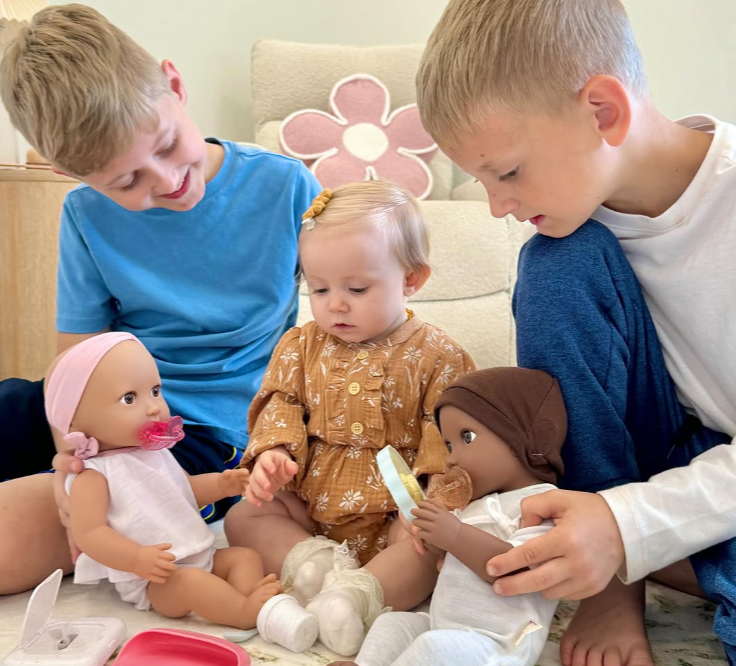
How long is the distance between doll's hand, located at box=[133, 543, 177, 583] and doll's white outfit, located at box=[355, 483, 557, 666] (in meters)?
0.24

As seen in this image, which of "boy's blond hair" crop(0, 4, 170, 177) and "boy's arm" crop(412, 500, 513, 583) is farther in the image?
"boy's blond hair" crop(0, 4, 170, 177)

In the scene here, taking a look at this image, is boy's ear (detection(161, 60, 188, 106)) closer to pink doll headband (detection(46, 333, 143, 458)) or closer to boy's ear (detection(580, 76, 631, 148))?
pink doll headband (detection(46, 333, 143, 458))

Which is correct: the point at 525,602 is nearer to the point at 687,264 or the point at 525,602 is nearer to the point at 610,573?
the point at 610,573

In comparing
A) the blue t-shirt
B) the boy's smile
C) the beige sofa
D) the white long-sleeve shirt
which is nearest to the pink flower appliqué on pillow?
the beige sofa

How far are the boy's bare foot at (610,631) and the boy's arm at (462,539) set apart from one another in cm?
13

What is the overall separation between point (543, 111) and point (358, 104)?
147 cm

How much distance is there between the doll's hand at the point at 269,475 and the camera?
0.89m

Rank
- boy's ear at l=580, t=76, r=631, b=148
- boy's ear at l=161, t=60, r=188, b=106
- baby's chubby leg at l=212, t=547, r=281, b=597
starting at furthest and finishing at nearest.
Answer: boy's ear at l=161, t=60, r=188, b=106 → baby's chubby leg at l=212, t=547, r=281, b=597 → boy's ear at l=580, t=76, r=631, b=148

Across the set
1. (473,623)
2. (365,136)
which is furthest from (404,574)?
(365,136)

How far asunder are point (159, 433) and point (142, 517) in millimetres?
97

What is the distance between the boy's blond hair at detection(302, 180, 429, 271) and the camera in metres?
0.95

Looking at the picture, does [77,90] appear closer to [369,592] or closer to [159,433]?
[159,433]

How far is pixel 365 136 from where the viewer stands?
214 cm

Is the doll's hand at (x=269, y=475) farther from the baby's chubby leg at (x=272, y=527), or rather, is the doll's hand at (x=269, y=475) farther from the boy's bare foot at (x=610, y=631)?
the boy's bare foot at (x=610, y=631)
